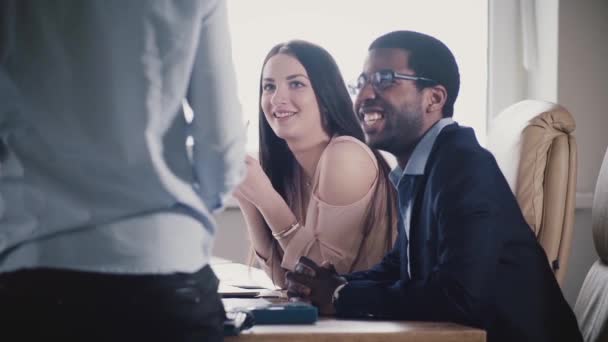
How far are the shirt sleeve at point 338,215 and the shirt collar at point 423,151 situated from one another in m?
0.42

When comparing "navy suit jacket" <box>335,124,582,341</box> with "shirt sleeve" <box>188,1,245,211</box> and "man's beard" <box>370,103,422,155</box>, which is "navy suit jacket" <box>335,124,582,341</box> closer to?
"man's beard" <box>370,103,422,155</box>

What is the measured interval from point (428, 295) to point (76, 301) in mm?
608

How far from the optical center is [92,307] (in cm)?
99

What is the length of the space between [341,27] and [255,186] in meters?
1.02

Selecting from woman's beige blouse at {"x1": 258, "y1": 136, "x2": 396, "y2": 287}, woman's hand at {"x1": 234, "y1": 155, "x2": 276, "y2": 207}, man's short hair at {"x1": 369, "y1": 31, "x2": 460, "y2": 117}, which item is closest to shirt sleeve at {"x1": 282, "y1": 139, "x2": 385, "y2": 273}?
woman's beige blouse at {"x1": 258, "y1": 136, "x2": 396, "y2": 287}

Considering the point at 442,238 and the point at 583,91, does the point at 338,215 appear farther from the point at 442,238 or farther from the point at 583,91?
the point at 583,91

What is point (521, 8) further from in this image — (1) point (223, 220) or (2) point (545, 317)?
(2) point (545, 317)

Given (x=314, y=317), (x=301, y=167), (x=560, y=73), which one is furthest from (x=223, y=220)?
(x=314, y=317)

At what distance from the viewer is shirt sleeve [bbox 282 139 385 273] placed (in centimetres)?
207

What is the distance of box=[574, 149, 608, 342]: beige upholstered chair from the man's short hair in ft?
1.30

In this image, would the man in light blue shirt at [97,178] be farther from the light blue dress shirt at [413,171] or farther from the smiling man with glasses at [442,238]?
the light blue dress shirt at [413,171]

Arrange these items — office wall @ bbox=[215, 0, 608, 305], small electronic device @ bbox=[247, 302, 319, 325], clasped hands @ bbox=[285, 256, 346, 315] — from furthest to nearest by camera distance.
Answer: office wall @ bbox=[215, 0, 608, 305]
clasped hands @ bbox=[285, 256, 346, 315]
small electronic device @ bbox=[247, 302, 319, 325]

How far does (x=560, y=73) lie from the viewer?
2818 millimetres

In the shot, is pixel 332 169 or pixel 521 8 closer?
pixel 332 169
